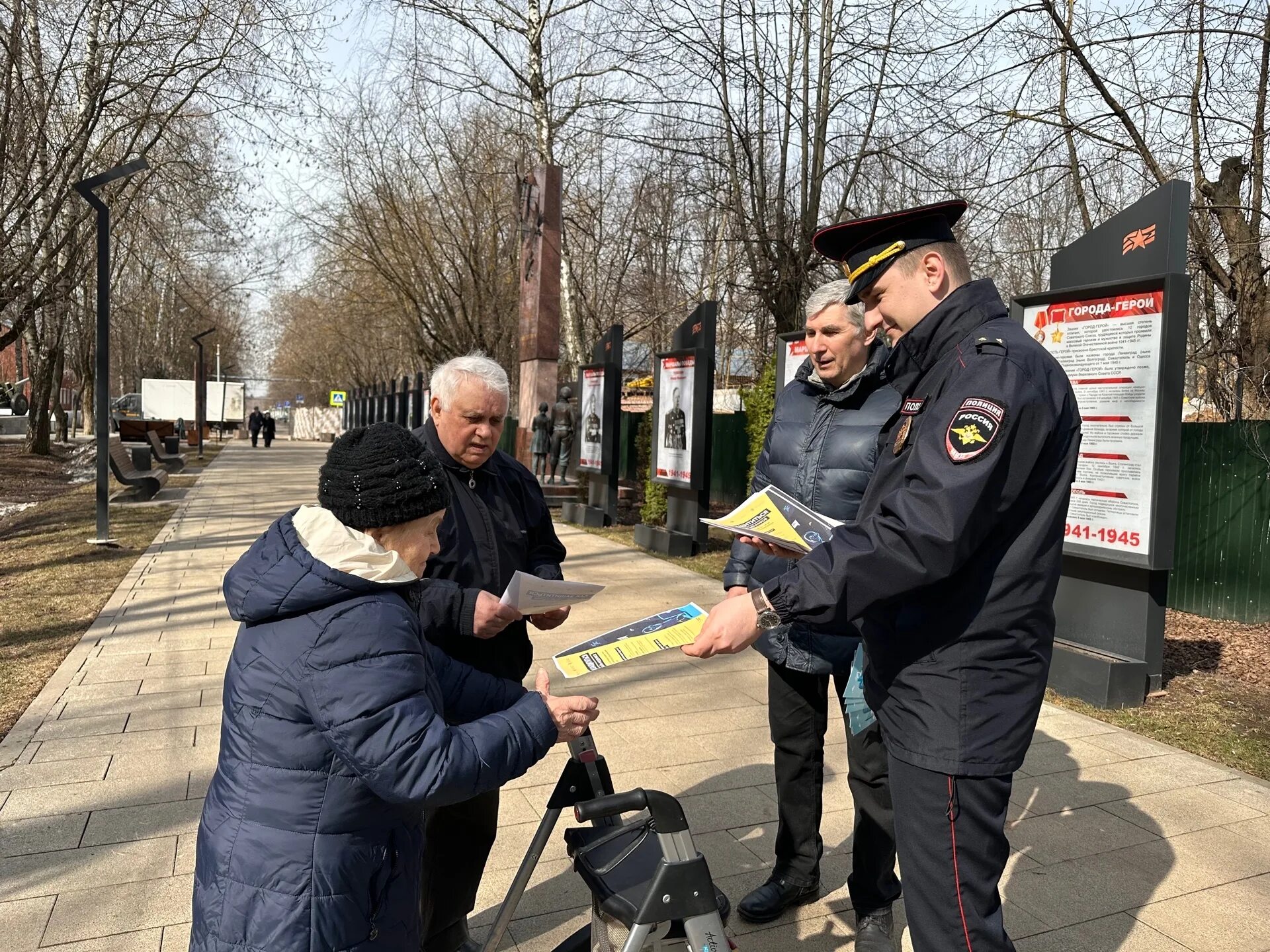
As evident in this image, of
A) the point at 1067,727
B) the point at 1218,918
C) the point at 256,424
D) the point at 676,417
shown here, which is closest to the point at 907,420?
the point at 1218,918

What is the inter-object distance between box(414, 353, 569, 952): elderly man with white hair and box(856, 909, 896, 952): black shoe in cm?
117

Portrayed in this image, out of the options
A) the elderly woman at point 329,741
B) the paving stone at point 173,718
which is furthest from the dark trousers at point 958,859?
the paving stone at point 173,718

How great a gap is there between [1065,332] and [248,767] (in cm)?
559

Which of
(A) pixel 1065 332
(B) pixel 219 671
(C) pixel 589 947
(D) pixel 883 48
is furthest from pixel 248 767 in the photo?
(D) pixel 883 48

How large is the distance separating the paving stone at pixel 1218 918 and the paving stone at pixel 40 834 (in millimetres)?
3926

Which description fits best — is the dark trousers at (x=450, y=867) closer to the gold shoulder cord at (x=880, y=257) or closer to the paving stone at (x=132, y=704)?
the gold shoulder cord at (x=880, y=257)

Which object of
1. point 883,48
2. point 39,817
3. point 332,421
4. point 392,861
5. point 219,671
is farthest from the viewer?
point 332,421

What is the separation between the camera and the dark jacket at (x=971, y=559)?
1.87m

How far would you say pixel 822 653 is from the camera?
9.85 feet

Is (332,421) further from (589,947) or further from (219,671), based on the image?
(589,947)

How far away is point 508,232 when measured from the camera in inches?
960

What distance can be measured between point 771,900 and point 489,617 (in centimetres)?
145

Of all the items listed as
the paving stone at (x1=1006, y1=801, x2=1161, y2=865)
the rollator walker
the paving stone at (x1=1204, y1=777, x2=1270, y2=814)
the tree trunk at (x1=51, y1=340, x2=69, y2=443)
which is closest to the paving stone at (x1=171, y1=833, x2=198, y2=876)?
the rollator walker

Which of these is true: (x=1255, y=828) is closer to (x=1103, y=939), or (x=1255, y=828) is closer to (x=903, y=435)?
(x=1103, y=939)
